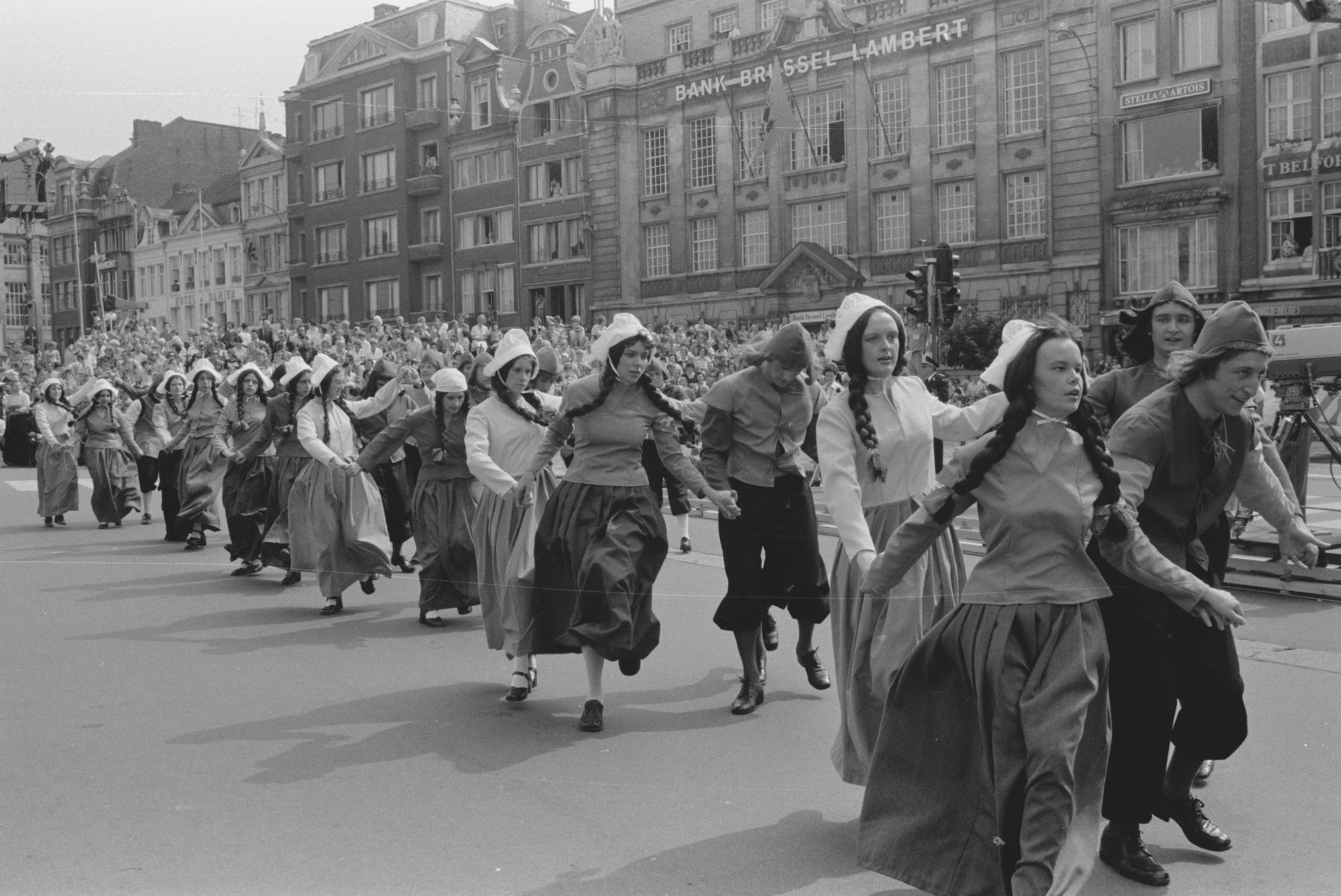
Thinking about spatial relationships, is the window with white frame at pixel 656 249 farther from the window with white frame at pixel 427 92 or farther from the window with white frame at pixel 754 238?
the window with white frame at pixel 427 92

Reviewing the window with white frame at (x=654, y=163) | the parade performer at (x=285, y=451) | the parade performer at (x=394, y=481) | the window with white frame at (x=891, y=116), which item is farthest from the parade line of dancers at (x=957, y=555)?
the window with white frame at (x=654, y=163)

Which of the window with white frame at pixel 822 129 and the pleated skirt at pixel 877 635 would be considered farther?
the window with white frame at pixel 822 129

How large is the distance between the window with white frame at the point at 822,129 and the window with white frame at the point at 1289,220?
41.6 ft

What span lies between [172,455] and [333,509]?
5.85 m

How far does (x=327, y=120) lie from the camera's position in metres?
63.2

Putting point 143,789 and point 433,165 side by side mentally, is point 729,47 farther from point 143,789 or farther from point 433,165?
point 143,789

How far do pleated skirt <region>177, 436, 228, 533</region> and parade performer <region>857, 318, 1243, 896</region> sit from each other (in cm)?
1123

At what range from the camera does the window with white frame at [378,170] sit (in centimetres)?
6003

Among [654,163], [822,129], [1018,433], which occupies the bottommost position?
[1018,433]

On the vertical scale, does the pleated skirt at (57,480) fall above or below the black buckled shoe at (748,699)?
above

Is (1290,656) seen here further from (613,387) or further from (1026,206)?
(1026,206)

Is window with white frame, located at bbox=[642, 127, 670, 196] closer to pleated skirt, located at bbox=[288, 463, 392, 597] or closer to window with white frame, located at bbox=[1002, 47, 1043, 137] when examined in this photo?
window with white frame, located at bbox=[1002, 47, 1043, 137]

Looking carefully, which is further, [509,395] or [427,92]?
[427,92]

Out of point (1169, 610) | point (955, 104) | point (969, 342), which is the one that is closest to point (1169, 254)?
point (969, 342)
